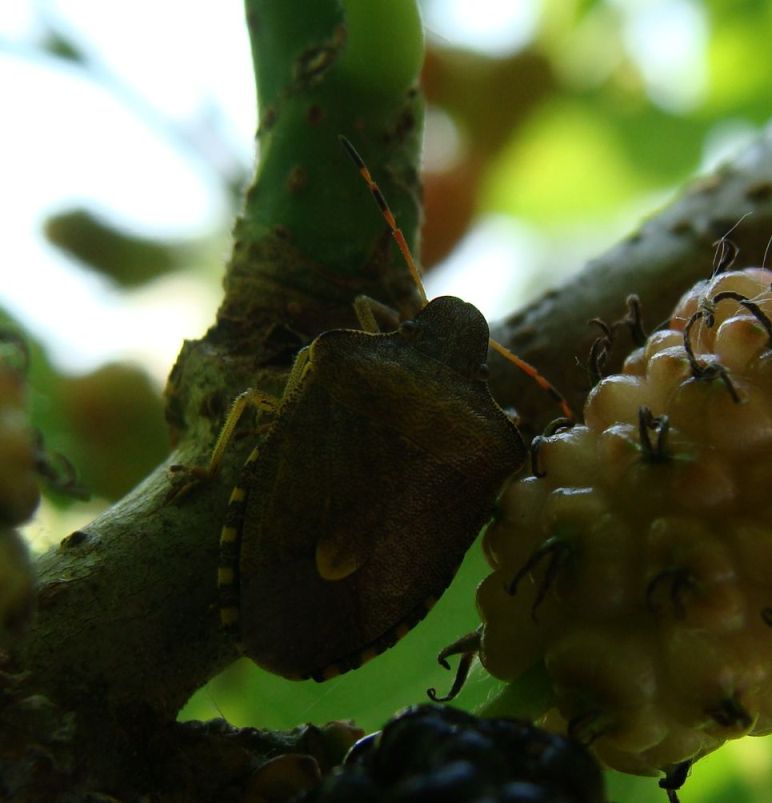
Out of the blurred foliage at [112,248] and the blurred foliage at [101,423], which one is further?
the blurred foliage at [112,248]

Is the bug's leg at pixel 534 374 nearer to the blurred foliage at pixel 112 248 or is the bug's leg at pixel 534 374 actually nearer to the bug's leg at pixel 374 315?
the bug's leg at pixel 374 315

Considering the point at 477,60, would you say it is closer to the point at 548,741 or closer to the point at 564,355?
the point at 564,355

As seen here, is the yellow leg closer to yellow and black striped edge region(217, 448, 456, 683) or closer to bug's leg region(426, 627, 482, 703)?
yellow and black striped edge region(217, 448, 456, 683)

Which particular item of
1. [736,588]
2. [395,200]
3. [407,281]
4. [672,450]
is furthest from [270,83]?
[736,588]

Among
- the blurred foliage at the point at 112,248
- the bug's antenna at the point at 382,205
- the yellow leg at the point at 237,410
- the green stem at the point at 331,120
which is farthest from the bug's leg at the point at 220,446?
the blurred foliage at the point at 112,248

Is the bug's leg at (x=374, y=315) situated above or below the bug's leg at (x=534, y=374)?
above
